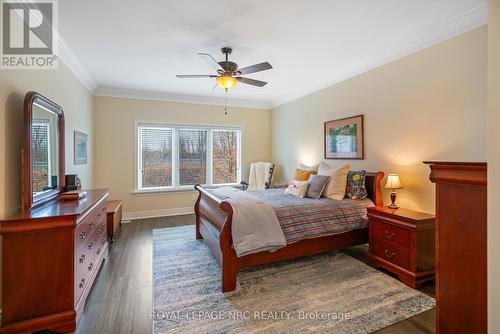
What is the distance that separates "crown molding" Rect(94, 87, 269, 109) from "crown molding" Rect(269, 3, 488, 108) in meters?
2.14

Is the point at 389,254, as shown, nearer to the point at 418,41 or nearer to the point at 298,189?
the point at 298,189

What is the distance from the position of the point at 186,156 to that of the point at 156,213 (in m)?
1.44

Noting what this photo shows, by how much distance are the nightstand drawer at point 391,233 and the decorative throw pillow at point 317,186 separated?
0.77 m

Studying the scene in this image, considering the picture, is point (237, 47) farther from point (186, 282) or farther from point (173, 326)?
point (173, 326)

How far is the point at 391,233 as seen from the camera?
260 cm

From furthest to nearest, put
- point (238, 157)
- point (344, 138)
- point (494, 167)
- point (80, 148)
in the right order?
point (238, 157)
point (344, 138)
point (80, 148)
point (494, 167)

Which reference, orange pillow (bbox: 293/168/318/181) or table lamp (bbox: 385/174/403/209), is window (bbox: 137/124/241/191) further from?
table lamp (bbox: 385/174/403/209)

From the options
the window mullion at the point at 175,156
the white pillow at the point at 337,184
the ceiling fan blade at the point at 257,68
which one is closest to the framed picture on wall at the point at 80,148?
the window mullion at the point at 175,156

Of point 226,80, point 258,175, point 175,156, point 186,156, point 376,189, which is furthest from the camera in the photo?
point 258,175

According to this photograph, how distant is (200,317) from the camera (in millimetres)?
1956

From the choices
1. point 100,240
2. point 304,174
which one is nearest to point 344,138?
point 304,174

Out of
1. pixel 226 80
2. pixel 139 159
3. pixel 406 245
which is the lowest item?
pixel 406 245

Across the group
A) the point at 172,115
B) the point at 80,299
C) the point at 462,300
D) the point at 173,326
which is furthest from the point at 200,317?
the point at 172,115

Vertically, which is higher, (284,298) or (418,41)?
(418,41)
